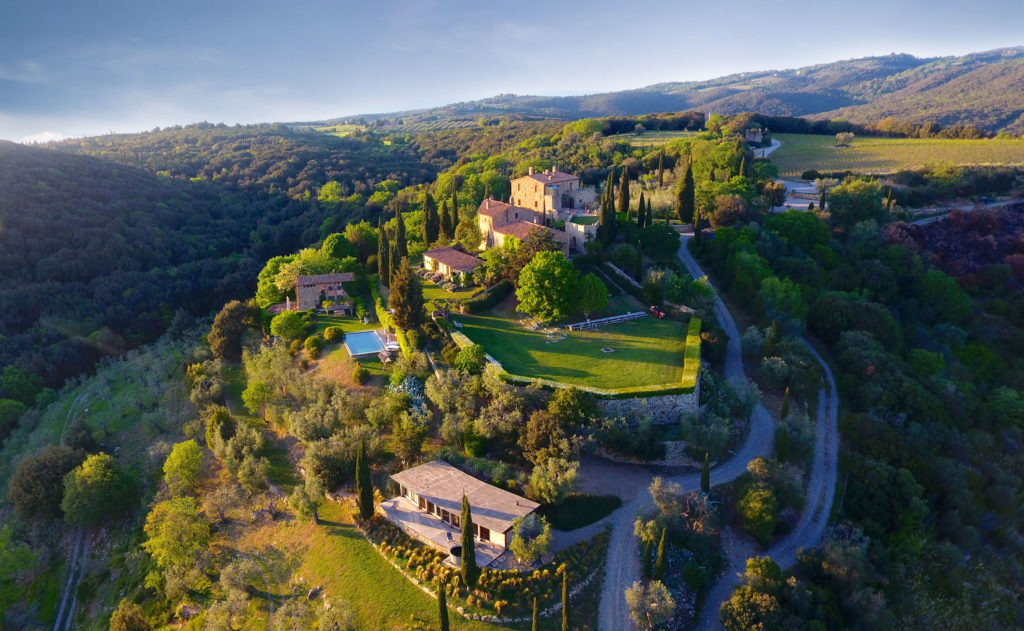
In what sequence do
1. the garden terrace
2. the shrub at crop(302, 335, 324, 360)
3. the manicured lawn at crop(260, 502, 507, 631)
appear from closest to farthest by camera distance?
the manicured lawn at crop(260, 502, 507, 631) < the garden terrace < the shrub at crop(302, 335, 324, 360)

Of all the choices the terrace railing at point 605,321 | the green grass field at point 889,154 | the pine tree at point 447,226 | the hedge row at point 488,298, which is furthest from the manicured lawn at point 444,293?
the green grass field at point 889,154

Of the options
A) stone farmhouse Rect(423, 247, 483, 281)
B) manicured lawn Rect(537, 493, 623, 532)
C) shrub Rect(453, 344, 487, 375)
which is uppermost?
stone farmhouse Rect(423, 247, 483, 281)

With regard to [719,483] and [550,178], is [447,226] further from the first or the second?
[719,483]

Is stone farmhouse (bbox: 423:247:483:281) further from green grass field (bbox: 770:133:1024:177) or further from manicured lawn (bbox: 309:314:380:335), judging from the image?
green grass field (bbox: 770:133:1024:177)

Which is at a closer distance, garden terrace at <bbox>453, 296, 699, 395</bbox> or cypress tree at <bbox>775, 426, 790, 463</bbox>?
cypress tree at <bbox>775, 426, 790, 463</bbox>

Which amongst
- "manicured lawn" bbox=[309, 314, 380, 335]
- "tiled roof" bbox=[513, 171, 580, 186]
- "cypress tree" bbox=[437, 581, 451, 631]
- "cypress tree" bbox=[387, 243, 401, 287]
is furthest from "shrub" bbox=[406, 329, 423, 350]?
"tiled roof" bbox=[513, 171, 580, 186]

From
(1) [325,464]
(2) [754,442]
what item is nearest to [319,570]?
(1) [325,464]

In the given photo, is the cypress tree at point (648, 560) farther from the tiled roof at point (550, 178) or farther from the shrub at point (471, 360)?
the tiled roof at point (550, 178)

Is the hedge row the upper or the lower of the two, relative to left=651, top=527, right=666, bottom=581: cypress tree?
upper
